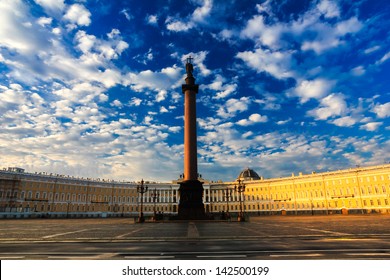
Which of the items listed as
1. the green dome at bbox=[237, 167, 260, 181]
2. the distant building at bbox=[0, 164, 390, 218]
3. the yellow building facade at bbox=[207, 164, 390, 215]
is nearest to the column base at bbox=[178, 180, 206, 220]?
the distant building at bbox=[0, 164, 390, 218]

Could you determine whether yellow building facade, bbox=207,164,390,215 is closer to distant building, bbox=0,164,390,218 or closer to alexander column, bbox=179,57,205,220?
distant building, bbox=0,164,390,218

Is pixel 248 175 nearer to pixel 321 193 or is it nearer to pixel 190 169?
pixel 321 193

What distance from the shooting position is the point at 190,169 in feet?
137

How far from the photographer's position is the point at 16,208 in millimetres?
75500

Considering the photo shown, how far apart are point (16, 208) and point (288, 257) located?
3344 inches

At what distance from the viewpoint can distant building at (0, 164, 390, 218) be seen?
245 ft

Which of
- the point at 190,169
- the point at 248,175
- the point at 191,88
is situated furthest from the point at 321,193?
the point at 191,88

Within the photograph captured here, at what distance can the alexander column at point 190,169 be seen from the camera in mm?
40062

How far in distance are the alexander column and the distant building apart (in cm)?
1584

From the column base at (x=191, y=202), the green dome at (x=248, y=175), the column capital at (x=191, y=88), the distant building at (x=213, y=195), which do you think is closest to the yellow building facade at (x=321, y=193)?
the distant building at (x=213, y=195)

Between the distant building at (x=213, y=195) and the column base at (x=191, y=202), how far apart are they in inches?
623
